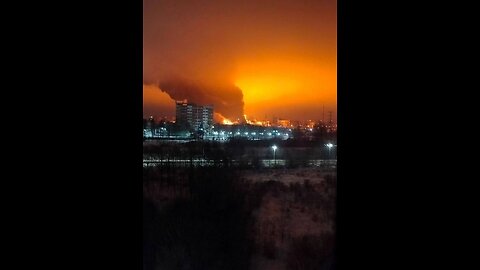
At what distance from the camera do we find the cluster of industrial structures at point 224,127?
83.2 inches

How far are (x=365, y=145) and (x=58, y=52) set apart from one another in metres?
1.14

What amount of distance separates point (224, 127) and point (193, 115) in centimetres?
20

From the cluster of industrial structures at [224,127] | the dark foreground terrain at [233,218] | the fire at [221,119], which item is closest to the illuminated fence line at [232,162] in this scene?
the dark foreground terrain at [233,218]

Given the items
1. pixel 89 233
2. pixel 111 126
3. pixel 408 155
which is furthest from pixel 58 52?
pixel 408 155

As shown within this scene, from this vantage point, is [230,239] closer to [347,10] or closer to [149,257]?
[149,257]

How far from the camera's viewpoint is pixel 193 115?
7.13ft

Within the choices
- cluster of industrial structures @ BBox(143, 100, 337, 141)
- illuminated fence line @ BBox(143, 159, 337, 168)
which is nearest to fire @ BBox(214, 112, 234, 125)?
cluster of industrial structures @ BBox(143, 100, 337, 141)

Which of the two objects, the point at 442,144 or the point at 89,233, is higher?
the point at 442,144

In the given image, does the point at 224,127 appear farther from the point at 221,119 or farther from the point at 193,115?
the point at 193,115

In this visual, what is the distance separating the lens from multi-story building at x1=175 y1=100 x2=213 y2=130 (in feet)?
7.02

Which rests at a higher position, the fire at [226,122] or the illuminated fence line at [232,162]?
the fire at [226,122]

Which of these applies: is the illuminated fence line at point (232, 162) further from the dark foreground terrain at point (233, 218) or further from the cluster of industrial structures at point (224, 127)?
the cluster of industrial structures at point (224, 127)

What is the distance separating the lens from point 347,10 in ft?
4.66

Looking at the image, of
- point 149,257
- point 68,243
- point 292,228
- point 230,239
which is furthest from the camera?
point 230,239
